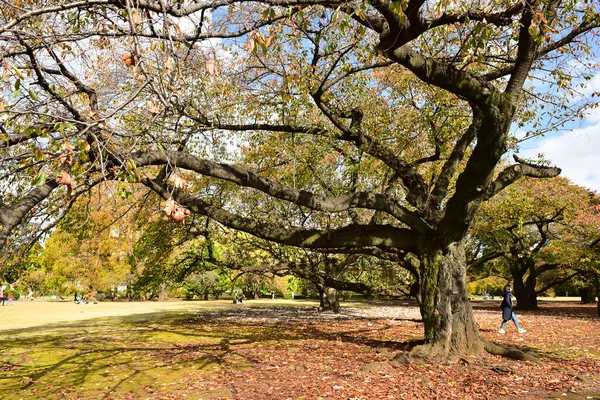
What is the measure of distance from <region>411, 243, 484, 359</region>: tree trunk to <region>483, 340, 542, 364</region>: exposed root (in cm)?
26

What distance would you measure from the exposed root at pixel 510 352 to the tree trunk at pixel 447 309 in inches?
10.4

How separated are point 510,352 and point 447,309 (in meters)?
1.52

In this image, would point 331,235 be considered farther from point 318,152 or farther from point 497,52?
point 497,52

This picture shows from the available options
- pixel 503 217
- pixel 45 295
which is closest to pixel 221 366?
pixel 503 217

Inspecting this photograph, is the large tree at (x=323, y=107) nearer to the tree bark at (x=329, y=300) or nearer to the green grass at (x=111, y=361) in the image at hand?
the green grass at (x=111, y=361)

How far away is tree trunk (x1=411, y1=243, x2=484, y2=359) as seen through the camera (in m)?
8.06

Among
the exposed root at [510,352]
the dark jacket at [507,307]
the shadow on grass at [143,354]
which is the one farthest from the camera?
the dark jacket at [507,307]

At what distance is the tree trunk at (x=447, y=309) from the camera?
8.06 meters

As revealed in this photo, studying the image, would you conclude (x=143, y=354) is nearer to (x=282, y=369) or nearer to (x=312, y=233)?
(x=282, y=369)

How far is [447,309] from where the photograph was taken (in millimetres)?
8273

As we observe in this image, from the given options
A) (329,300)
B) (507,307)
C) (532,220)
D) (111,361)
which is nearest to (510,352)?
(507,307)

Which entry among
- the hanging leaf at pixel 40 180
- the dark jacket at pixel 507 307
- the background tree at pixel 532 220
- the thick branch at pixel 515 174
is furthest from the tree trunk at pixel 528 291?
the hanging leaf at pixel 40 180

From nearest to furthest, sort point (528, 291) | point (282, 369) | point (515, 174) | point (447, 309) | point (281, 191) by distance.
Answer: point (282, 369)
point (281, 191)
point (447, 309)
point (515, 174)
point (528, 291)

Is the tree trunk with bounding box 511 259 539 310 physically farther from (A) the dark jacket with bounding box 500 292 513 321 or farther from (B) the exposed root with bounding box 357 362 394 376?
(B) the exposed root with bounding box 357 362 394 376
